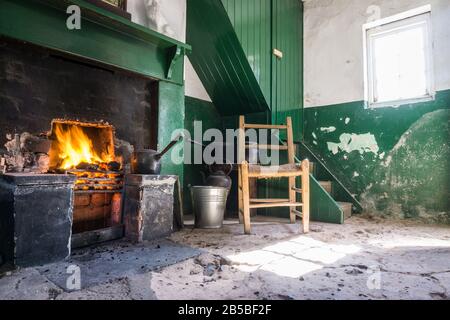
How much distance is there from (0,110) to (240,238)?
7.94 feet

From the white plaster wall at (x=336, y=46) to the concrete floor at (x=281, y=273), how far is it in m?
2.77

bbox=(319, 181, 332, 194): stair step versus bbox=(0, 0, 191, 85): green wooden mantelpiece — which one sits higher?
bbox=(0, 0, 191, 85): green wooden mantelpiece

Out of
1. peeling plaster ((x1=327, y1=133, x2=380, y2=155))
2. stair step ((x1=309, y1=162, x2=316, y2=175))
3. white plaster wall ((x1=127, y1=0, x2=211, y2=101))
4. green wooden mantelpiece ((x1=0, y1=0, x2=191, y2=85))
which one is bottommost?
stair step ((x1=309, y1=162, x2=316, y2=175))

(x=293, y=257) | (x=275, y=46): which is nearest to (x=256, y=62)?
(x=275, y=46)

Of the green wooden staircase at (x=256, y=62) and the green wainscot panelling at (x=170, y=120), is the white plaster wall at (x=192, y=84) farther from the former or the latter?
the green wainscot panelling at (x=170, y=120)

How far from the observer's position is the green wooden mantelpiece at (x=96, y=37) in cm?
231

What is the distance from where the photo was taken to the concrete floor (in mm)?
1551

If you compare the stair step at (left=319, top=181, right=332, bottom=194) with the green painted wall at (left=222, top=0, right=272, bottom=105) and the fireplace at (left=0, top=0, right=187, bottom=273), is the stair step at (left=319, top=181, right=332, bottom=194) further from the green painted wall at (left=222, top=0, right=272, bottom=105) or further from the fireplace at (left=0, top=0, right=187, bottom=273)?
the fireplace at (left=0, top=0, right=187, bottom=273)

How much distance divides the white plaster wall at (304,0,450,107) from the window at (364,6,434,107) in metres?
0.14

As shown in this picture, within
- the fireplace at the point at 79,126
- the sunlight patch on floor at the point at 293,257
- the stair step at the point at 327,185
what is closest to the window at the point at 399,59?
the stair step at the point at 327,185

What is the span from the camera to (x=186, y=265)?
2008mm

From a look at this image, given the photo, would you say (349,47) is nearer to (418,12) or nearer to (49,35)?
(418,12)

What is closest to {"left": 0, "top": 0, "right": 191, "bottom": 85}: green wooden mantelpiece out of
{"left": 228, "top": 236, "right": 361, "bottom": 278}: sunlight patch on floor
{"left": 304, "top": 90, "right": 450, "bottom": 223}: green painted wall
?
{"left": 228, "top": 236, "right": 361, "bottom": 278}: sunlight patch on floor

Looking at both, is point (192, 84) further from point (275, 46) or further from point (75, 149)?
point (75, 149)
